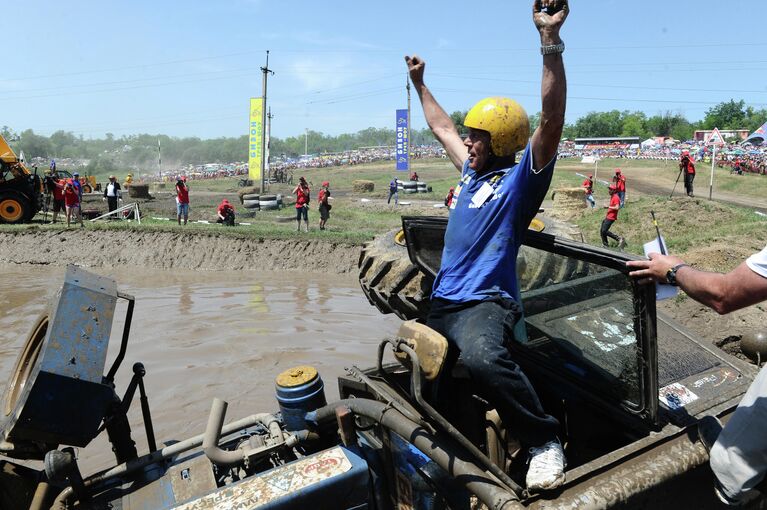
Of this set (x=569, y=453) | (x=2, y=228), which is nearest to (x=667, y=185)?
(x=2, y=228)

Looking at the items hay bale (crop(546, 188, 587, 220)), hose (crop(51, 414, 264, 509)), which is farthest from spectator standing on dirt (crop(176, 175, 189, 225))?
hose (crop(51, 414, 264, 509))

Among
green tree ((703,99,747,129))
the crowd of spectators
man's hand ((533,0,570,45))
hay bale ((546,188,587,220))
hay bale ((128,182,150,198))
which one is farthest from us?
green tree ((703,99,747,129))

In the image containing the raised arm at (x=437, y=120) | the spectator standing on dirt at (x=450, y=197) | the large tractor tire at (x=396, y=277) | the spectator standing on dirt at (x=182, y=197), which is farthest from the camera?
the spectator standing on dirt at (x=182, y=197)

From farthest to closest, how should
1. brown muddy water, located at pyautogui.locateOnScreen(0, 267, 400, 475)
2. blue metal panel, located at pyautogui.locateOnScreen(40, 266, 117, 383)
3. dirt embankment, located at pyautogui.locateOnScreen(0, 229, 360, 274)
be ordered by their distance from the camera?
dirt embankment, located at pyautogui.locateOnScreen(0, 229, 360, 274), brown muddy water, located at pyautogui.locateOnScreen(0, 267, 400, 475), blue metal panel, located at pyautogui.locateOnScreen(40, 266, 117, 383)

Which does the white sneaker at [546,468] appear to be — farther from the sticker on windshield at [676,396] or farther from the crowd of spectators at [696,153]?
the crowd of spectators at [696,153]

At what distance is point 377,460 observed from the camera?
2.77 m

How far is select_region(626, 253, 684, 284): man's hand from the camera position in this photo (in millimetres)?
2246

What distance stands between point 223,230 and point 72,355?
13796 millimetres

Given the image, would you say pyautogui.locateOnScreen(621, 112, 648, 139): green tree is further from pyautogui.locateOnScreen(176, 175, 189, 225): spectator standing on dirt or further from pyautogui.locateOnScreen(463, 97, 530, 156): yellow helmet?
pyautogui.locateOnScreen(463, 97, 530, 156): yellow helmet

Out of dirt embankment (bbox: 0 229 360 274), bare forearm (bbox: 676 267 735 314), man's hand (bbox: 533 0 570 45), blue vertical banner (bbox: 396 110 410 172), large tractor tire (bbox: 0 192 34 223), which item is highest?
blue vertical banner (bbox: 396 110 410 172)

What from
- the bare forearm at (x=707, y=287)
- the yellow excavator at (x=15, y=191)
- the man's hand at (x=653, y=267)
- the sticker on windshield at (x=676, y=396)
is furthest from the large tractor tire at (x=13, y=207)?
the bare forearm at (x=707, y=287)

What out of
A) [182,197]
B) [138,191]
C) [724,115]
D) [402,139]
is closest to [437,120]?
[182,197]

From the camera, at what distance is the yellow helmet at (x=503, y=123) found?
2652 mm

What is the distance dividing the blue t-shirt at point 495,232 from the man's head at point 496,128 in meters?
0.11
